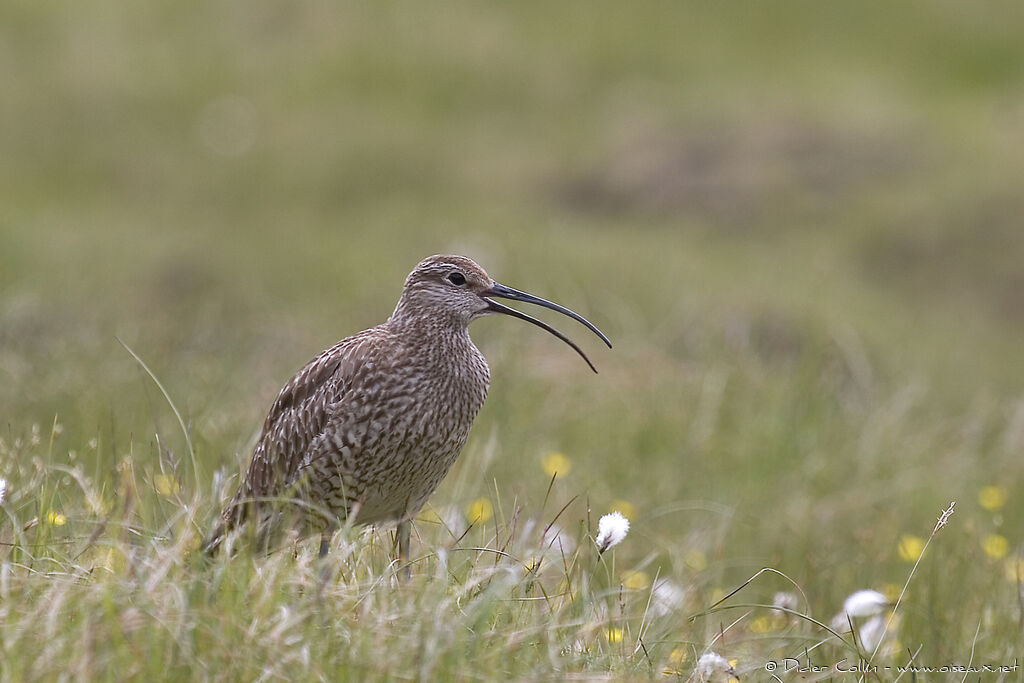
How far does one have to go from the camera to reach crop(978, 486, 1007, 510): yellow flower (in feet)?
24.0

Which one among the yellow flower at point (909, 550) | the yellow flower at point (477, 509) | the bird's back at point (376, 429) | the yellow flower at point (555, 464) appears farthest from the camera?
the yellow flower at point (555, 464)

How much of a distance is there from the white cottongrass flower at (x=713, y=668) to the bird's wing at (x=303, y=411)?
165 centimetres

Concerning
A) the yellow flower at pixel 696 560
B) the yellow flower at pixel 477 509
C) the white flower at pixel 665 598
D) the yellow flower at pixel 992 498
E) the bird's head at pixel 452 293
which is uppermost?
the bird's head at pixel 452 293

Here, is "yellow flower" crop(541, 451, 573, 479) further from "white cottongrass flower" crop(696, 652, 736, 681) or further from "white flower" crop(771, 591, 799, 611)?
"white cottongrass flower" crop(696, 652, 736, 681)

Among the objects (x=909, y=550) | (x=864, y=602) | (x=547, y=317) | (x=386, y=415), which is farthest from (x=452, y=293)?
(x=547, y=317)

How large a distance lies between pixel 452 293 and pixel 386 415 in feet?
1.72

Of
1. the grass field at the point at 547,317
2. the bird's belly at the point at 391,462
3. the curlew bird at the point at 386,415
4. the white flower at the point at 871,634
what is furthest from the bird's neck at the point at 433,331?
the white flower at the point at 871,634

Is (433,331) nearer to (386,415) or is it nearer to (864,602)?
(386,415)

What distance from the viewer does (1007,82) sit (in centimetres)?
1839

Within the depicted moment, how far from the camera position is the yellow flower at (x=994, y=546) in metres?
6.32

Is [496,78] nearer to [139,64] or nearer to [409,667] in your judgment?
[139,64]

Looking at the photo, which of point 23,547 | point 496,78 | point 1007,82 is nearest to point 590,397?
point 23,547

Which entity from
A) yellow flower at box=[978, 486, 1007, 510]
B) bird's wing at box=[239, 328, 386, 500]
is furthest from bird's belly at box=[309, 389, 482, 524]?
yellow flower at box=[978, 486, 1007, 510]

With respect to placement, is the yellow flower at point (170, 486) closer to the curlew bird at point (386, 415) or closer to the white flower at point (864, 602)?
the curlew bird at point (386, 415)
